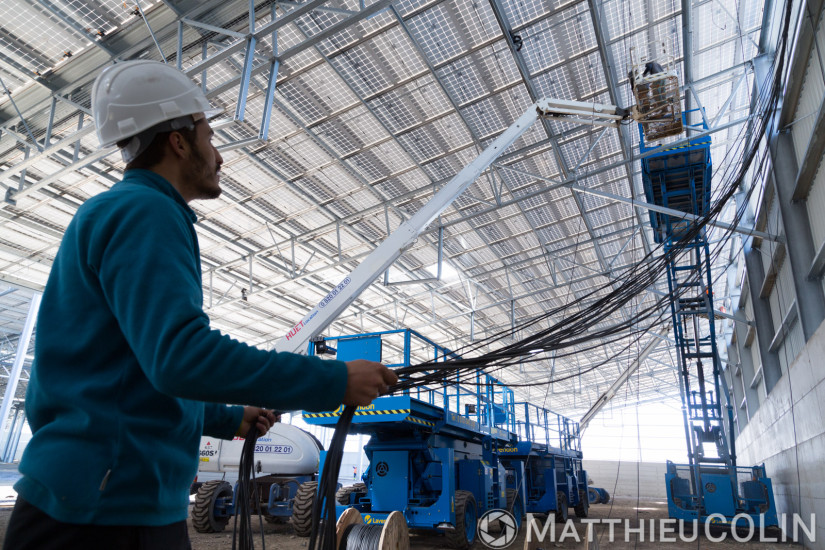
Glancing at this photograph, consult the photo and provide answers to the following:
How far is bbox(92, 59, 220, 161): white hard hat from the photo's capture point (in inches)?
64.6

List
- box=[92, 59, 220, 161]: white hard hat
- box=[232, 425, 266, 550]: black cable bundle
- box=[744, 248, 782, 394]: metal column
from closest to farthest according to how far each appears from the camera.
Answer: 1. box=[92, 59, 220, 161]: white hard hat
2. box=[232, 425, 266, 550]: black cable bundle
3. box=[744, 248, 782, 394]: metal column

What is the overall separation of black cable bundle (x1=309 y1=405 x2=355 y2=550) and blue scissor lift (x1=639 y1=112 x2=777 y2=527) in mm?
9229

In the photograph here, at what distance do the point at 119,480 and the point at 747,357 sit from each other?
22.5 metres

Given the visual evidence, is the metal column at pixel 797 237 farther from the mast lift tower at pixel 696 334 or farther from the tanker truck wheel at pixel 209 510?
the tanker truck wheel at pixel 209 510

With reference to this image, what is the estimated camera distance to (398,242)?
28.1ft

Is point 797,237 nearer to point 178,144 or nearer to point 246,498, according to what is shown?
point 246,498

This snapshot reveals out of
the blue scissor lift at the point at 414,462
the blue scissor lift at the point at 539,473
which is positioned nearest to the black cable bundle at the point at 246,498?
the blue scissor lift at the point at 414,462

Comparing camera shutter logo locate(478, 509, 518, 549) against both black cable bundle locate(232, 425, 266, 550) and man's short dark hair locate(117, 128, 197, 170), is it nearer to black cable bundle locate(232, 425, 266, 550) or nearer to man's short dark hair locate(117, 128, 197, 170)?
black cable bundle locate(232, 425, 266, 550)

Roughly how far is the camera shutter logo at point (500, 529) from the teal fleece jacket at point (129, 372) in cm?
886

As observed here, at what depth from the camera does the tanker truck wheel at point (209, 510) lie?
33.0ft

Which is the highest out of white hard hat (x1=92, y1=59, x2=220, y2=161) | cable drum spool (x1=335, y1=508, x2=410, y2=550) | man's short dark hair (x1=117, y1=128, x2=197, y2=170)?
white hard hat (x1=92, y1=59, x2=220, y2=161)

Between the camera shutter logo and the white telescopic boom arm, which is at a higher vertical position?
the white telescopic boom arm

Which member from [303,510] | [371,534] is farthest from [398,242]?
[303,510]

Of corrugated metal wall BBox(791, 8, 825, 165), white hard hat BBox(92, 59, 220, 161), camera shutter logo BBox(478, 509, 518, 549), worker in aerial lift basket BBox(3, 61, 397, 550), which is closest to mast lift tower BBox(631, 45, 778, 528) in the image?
corrugated metal wall BBox(791, 8, 825, 165)
